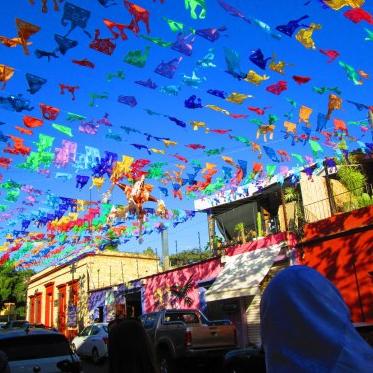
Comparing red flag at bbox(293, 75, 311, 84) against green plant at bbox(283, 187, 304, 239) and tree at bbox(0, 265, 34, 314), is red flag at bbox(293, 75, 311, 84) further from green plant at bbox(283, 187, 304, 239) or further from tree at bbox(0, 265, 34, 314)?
tree at bbox(0, 265, 34, 314)

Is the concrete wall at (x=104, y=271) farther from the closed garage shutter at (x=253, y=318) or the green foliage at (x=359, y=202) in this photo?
the green foliage at (x=359, y=202)

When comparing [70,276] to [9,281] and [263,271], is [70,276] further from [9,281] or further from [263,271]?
[263,271]

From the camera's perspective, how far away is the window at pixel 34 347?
24.4 feet

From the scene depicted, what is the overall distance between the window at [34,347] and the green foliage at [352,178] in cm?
1410

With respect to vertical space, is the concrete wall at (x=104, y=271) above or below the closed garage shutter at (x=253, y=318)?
above

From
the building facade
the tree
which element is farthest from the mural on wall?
the tree

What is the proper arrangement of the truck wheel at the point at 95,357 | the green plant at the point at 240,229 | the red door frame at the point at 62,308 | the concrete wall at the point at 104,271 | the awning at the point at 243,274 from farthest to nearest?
the red door frame at the point at 62,308 → the concrete wall at the point at 104,271 → the green plant at the point at 240,229 → the truck wheel at the point at 95,357 → the awning at the point at 243,274

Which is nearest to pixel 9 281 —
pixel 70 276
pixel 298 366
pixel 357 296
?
pixel 70 276

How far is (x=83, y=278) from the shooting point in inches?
1396

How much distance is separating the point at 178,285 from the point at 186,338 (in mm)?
9630

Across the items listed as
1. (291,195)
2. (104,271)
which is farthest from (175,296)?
(104,271)

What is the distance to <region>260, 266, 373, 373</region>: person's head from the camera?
1533 millimetres

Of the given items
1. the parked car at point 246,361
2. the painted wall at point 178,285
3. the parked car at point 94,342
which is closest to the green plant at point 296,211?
the painted wall at point 178,285

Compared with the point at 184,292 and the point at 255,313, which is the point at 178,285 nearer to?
the point at 184,292
